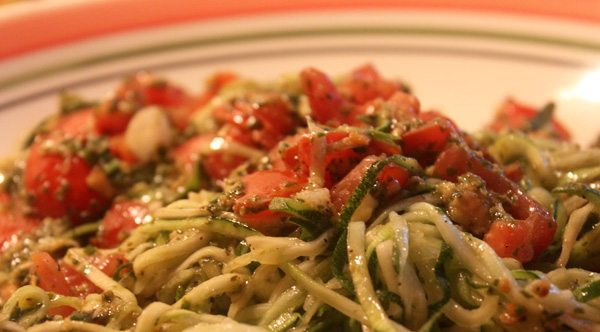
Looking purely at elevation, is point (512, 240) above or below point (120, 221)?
above

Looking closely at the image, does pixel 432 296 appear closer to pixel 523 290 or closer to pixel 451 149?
pixel 523 290

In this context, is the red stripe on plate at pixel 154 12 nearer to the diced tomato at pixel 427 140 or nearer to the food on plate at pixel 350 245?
the food on plate at pixel 350 245

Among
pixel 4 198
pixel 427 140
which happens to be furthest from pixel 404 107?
pixel 4 198

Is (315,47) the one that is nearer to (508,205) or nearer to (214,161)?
(214,161)

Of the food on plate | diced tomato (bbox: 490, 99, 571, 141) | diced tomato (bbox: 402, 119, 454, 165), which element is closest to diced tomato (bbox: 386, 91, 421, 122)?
the food on plate

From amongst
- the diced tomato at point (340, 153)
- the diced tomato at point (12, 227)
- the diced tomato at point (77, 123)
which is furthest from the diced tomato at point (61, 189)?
the diced tomato at point (340, 153)

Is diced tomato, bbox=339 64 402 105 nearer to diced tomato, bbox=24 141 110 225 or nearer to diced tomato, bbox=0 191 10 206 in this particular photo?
diced tomato, bbox=24 141 110 225
